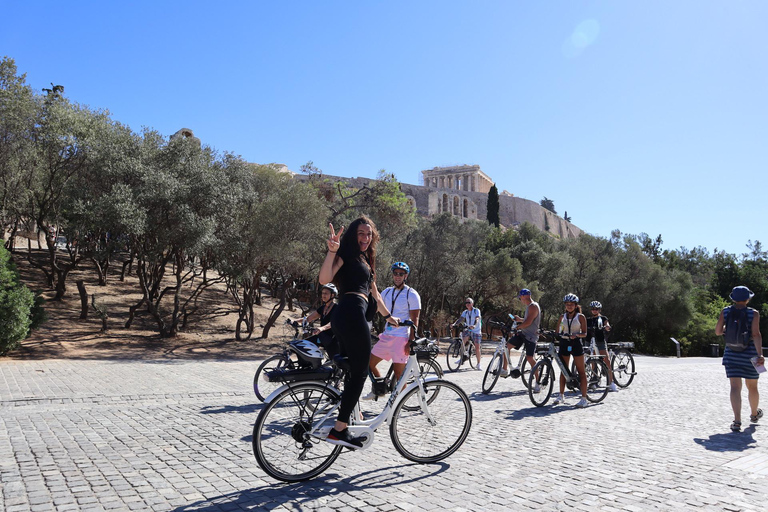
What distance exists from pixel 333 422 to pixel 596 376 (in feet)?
22.5

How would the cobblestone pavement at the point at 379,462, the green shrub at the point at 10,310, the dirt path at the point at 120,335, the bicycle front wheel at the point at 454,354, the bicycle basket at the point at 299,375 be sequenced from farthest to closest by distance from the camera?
the dirt path at the point at 120,335 < the bicycle front wheel at the point at 454,354 < the green shrub at the point at 10,310 < the bicycle basket at the point at 299,375 < the cobblestone pavement at the point at 379,462

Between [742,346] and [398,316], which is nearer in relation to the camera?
[742,346]

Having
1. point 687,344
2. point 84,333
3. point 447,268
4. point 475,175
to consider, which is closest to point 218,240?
point 84,333

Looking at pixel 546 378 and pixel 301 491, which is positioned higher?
pixel 546 378

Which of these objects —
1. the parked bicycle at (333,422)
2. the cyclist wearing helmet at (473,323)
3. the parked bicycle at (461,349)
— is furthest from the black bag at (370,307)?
the parked bicycle at (461,349)

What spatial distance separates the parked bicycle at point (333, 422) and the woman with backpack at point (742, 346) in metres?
4.27

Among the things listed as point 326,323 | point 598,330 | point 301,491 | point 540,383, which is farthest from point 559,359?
point 301,491

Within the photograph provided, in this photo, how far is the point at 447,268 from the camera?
27.2 meters

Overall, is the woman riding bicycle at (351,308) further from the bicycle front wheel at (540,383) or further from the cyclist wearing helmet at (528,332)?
the cyclist wearing helmet at (528,332)

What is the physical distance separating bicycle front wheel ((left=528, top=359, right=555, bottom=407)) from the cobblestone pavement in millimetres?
227

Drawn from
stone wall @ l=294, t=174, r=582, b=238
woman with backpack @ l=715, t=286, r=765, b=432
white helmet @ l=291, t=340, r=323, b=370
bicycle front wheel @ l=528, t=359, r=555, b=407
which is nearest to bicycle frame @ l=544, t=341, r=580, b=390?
bicycle front wheel @ l=528, t=359, r=555, b=407

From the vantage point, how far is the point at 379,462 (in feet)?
15.6

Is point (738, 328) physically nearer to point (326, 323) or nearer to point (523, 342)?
point (523, 342)

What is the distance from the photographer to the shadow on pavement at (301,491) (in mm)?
3633
